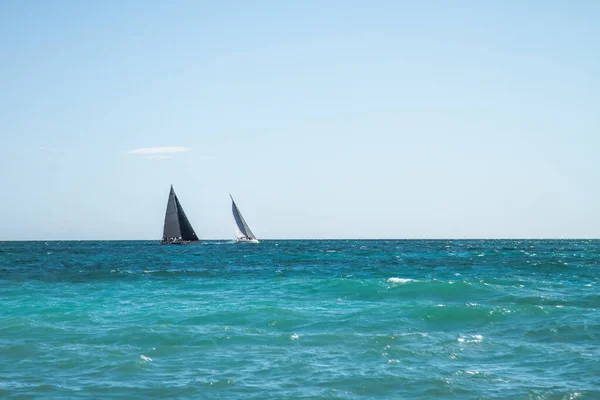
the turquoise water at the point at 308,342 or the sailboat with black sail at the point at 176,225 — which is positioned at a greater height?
the sailboat with black sail at the point at 176,225

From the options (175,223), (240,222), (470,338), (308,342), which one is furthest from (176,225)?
(470,338)

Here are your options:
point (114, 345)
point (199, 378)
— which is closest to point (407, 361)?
point (199, 378)

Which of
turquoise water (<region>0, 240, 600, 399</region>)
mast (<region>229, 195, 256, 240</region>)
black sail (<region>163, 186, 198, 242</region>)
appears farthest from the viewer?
mast (<region>229, 195, 256, 240</region>)

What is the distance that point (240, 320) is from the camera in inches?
760

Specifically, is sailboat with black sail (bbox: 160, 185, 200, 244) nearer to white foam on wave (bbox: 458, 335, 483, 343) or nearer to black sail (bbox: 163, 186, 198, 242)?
black sail (bbox: 163, 186, 198, 242)

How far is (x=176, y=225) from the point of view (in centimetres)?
10444

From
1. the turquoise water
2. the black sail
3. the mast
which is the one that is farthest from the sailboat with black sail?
the turquoise water

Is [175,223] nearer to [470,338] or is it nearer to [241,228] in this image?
[241,228]

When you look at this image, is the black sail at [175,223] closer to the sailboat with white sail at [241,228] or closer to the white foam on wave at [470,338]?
the sailboat with white sail at [241,228]

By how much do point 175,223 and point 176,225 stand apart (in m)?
0.52

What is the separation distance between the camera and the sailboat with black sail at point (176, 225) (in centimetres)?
10262

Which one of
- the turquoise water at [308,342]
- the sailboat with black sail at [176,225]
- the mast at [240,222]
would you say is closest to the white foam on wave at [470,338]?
the turquoise water at [308,342]

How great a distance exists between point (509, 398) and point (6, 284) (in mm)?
28117

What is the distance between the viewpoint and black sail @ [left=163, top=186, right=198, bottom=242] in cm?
10256
